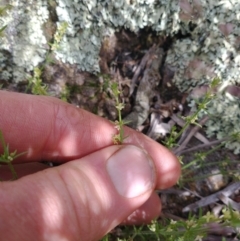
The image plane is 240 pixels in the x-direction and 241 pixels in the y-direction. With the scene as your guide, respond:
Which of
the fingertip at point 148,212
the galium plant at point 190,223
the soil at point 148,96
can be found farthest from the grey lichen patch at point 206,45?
the fingertip at point 148,212

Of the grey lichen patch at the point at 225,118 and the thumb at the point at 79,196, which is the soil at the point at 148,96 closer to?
the grey lichen patch at the point at 225,118

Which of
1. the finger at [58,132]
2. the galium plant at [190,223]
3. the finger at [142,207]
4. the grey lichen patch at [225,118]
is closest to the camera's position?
the galium plant at [190,223]

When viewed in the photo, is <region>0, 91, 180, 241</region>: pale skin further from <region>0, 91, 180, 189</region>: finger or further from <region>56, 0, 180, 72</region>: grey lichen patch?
<region>56, 0, 180, 72</region>: grey lichen patch

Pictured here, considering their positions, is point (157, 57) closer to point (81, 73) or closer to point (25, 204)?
point (81, 73)

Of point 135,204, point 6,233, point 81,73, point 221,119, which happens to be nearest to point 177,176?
point 135,204

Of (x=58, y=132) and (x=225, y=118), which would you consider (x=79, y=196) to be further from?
(x=225, y=118)

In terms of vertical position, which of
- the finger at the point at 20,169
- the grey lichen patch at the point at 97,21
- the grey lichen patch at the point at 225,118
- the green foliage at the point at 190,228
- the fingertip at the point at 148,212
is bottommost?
the fingertip at the point at 148,212

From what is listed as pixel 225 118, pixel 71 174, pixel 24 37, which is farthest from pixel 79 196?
pixel 225 118
